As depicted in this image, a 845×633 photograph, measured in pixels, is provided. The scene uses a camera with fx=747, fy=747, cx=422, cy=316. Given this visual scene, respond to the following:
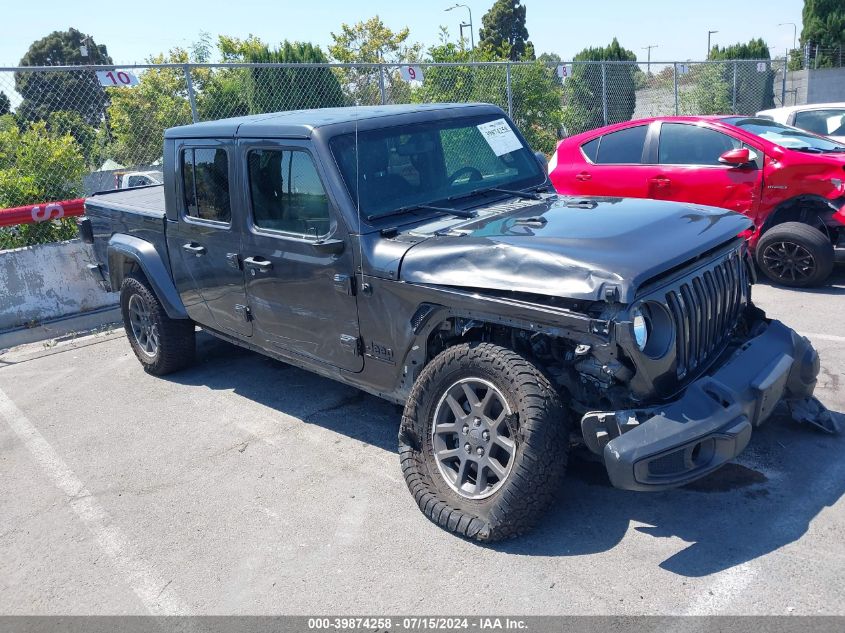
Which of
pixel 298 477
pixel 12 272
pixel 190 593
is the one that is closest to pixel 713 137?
pixel 298 477

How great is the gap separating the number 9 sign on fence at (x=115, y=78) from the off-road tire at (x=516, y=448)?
20.4 ft

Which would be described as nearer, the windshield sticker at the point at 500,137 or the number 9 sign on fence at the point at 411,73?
the windshield sticker at the point at 500,137

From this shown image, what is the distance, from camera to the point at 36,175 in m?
8.23

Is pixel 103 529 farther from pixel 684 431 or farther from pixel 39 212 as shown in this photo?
pixel 39 212

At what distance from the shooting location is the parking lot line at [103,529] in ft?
10.8

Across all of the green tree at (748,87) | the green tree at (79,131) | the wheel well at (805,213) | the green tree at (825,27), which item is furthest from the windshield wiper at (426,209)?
the green tree at (825,27)

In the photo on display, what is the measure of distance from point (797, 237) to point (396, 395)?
4618mm

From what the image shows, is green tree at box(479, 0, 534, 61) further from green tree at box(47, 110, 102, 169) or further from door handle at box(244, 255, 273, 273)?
door handle at box(244, 255, 273, 273)

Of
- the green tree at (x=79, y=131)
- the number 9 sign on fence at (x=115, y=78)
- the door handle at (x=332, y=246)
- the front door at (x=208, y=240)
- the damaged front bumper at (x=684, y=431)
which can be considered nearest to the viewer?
the damaged front bumper at (x=684, y=431)

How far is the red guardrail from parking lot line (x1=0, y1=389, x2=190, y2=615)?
2.50 m

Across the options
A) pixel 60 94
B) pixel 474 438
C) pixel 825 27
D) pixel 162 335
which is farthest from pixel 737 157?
pixel 825 27

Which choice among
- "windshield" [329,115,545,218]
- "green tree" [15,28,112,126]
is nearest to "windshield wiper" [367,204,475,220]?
"windshield" [329,115,545,218]

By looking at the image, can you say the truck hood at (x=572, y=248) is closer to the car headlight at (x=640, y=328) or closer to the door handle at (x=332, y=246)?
the car headlight at (x=640, y=328)

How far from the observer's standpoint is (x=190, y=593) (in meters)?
3.30
